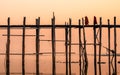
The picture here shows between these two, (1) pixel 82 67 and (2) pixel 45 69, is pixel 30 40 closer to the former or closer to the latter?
(2) pixel 45 69

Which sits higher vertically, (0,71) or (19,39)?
(19,39)

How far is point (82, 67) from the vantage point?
35.9ft

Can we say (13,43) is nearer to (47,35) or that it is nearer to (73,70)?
(47,35)

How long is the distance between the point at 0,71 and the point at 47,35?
2.15 m

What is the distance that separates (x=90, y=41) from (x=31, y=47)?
218cm

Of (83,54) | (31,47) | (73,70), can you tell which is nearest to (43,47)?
(31,47)

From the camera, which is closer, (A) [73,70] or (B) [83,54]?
(B) [83,54]

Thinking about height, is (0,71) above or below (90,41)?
below

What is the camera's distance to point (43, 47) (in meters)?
12.3

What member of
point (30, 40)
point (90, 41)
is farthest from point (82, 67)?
point (30, 40)

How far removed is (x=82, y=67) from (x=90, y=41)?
1668 mm

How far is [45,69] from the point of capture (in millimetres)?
12172

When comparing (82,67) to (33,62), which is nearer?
(82,67)

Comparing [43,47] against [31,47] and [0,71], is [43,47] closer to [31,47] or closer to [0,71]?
[31,47]
